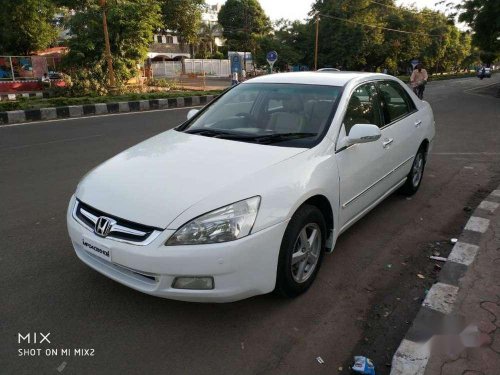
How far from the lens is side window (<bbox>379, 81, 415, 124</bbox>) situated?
4.10 m

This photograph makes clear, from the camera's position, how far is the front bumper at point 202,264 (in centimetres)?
227

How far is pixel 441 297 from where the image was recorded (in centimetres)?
284

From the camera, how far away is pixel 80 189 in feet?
9.36

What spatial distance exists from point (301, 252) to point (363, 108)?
1574 millimetres

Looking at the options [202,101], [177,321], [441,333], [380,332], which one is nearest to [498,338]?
[441,333]

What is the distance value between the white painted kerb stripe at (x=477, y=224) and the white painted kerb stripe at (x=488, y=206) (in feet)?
1.13

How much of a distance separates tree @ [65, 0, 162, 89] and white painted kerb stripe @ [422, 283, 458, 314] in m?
19.0

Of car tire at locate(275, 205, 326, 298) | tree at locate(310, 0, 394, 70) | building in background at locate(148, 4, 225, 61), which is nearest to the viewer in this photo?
car tire at locate(275, 205, 326, 298)

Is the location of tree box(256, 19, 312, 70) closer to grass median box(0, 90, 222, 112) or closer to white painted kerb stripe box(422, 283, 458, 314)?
grass median box(0, 90, 222, 112)

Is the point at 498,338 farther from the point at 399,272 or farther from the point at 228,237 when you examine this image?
the point at 228,237

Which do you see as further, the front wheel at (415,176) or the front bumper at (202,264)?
the front wheel at (415,176)

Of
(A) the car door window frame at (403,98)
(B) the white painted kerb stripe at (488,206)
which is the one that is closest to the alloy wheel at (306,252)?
(A) the car door window frame at (403,98)

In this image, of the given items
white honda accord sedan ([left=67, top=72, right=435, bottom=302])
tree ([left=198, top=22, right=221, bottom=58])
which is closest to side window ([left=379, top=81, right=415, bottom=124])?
white honda accord sedan ([left=67, top=72, right=435, bottom=302])

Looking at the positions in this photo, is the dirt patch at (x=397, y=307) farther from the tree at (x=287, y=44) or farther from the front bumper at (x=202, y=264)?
the tree at (x=287, y=44)
